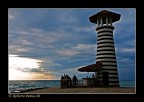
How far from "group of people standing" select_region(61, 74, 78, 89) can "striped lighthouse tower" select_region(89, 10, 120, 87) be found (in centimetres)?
46

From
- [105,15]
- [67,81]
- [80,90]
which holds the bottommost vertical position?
[80,90]

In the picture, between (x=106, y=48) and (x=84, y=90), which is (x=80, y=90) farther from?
(x=106, y=48)

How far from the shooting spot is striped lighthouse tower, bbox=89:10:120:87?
6066mm

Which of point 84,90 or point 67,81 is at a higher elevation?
point 67,81

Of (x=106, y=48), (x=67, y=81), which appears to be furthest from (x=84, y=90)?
(x=106, y=48)

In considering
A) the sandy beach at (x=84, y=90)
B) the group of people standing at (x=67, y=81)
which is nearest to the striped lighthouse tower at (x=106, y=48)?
the sandy beach at (x=84, y=90)

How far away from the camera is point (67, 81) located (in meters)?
5.98

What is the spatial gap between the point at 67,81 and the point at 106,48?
1.00 meters

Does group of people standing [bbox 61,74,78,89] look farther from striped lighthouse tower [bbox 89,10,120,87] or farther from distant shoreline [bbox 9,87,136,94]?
striped lighthouse tower [bbox 89,10,120,87]

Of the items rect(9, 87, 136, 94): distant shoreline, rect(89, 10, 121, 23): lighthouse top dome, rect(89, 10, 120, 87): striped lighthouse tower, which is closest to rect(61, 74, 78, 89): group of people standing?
rect(9, 87, 136, 94): distant shoreline
